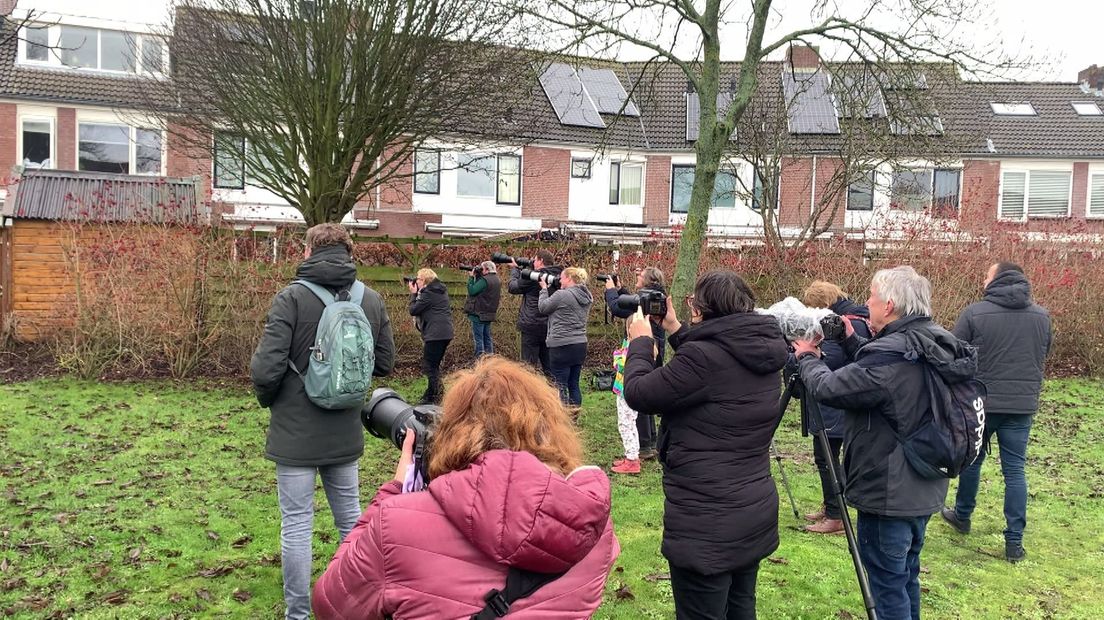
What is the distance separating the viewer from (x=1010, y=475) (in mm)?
5328

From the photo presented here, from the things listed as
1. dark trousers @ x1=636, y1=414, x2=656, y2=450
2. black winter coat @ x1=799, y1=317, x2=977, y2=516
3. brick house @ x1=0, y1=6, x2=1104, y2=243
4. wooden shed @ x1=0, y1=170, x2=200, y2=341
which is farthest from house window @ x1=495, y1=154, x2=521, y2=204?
black winter coat @ x1=799, y1=317, x2=977, y2=516

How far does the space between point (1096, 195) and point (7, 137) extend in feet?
105

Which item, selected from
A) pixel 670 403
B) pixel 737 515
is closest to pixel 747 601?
pixel 737 515

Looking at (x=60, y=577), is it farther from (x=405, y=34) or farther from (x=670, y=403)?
(x=405, y=34)

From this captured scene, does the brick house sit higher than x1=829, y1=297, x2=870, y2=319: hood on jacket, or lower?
higher

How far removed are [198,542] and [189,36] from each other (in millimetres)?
8338

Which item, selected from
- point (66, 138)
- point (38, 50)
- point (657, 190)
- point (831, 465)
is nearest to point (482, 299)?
point (831, 465)

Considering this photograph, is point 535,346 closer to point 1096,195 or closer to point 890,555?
point 890,555

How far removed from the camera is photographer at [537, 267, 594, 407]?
8.41m

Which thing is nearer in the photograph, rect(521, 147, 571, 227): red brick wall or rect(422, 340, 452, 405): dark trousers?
rect(422, 340, 452, 405): dark trousers

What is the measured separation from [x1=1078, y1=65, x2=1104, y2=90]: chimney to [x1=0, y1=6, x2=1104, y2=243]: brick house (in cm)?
266

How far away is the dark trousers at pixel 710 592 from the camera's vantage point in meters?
3.18

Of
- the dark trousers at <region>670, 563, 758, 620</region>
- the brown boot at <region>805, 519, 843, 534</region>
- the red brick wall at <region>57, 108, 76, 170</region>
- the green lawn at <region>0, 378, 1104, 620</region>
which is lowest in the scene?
the green lawn at <region>0, 378, 1104, 620</region>

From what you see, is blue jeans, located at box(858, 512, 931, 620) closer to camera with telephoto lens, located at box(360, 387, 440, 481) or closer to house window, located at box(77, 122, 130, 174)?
camera with telephoto lens, located at box(360, 387, 440, 481)
